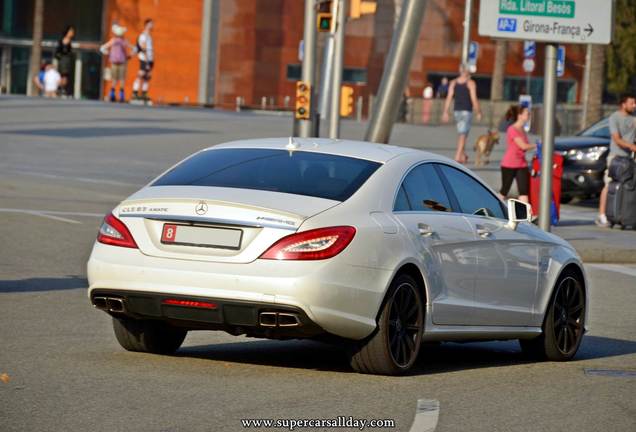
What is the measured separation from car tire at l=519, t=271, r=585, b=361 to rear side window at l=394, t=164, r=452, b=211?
4.71ft

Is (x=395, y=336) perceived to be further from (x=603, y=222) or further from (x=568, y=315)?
(x=603, y=222)

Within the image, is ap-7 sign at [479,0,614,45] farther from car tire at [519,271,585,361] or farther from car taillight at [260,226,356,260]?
car taillight at [260,226,356,260]

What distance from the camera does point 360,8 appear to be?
93.7 ft

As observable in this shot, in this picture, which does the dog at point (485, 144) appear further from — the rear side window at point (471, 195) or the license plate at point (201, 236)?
the license plate at point (201, 236)

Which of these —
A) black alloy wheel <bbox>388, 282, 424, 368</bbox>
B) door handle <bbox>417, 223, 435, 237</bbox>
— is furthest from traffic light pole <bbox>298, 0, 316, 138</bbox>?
black alloy wheel <bbox>388, 282, 424, 368</bbox>

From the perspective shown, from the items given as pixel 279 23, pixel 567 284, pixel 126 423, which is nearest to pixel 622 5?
pixel 279 23

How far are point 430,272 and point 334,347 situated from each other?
1.63 metres

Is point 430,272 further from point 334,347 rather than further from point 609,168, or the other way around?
point 609,168

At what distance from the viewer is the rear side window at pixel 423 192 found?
9.62m

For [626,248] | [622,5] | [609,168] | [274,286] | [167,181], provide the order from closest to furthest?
[274,286], [167,181], [626,248], [609,168], [622,5]

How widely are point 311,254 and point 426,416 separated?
4.12ft

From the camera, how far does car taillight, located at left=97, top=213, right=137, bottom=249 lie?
9047 millimetres

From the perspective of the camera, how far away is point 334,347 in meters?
10.9

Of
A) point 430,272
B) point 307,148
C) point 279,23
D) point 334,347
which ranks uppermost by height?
point 279,23
